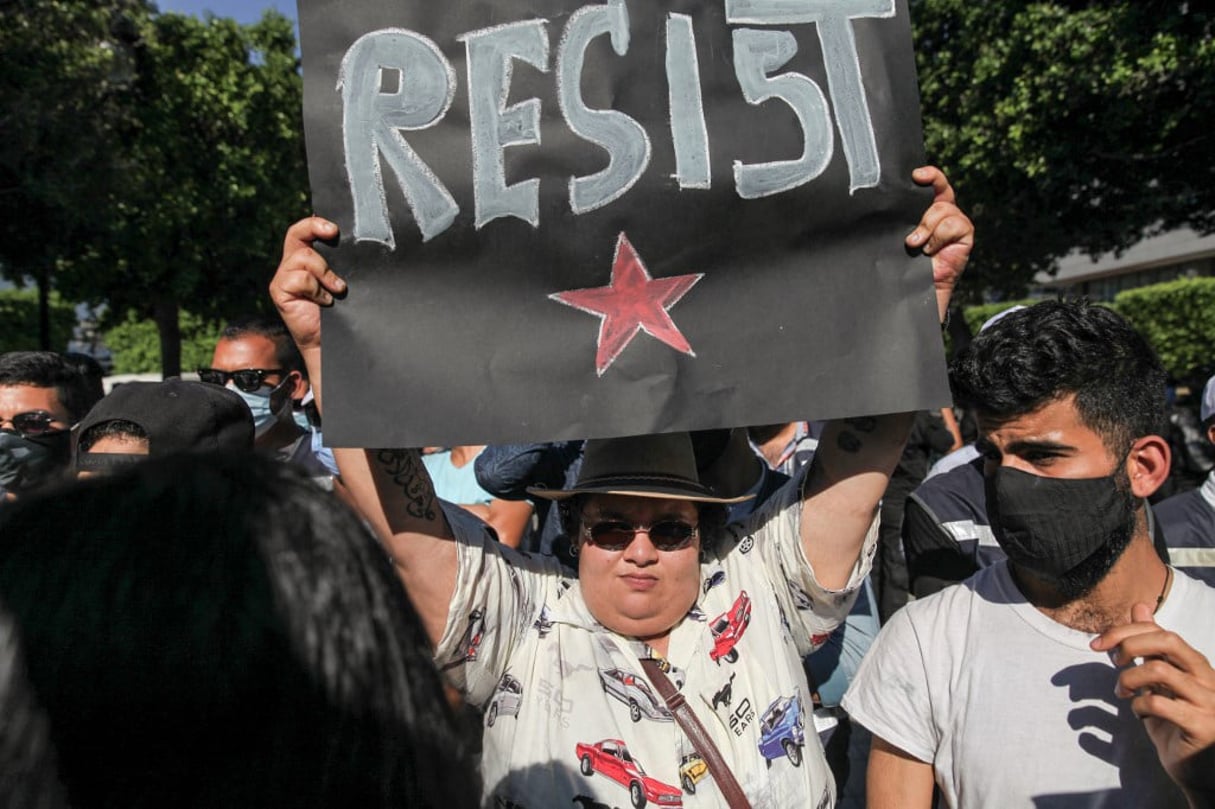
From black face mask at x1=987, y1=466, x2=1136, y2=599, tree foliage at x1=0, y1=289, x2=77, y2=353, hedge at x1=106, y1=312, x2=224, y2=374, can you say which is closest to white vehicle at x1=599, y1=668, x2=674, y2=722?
black face mask at x1=987, y1=466, x2=1136, y2=599

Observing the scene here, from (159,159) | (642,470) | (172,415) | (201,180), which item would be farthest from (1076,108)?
(201,180)

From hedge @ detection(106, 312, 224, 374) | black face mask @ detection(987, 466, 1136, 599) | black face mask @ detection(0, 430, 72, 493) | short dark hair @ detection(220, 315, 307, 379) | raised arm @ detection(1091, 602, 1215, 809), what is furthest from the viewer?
hedge @ detection(106, 312, 224, 374)

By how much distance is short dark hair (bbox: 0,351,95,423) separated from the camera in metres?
3.25

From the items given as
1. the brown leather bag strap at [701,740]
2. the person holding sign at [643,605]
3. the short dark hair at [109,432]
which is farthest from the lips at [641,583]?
the short dark hair at [109,432]

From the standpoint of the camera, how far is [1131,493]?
72.4 inches

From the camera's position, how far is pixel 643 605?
6.57 feet

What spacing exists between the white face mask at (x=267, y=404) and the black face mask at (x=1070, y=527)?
3.01 meters

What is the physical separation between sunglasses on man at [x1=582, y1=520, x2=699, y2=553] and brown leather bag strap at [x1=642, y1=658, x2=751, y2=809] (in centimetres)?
28

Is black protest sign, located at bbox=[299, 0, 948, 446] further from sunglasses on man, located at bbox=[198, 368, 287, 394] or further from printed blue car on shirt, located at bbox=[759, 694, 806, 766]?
sunglasses on man, located at bbox=[198, 368, 287, 394]

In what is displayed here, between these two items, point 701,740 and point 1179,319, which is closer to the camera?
point 701,740

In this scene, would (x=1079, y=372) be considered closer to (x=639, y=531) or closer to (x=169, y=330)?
(x=639, y=531)

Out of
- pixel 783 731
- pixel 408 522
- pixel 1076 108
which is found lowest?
pixel 783 731

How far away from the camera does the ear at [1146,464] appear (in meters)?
1.84

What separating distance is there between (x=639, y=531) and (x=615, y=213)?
712 mm
